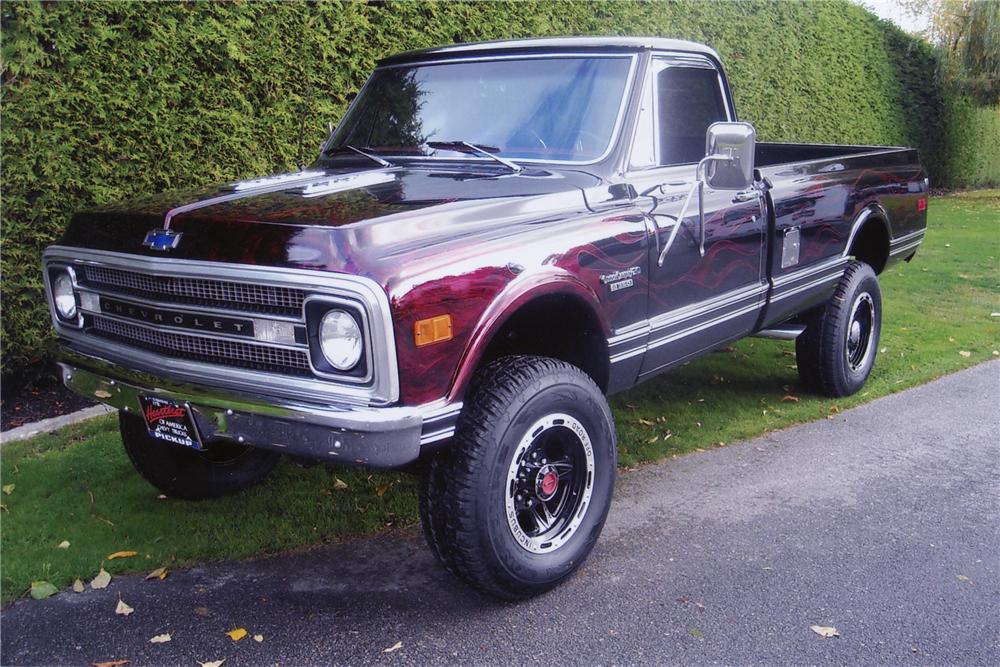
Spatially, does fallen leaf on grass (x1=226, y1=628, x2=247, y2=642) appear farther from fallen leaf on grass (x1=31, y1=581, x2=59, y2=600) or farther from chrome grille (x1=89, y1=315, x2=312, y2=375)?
chrome grille (x1=89, y1=315, x2=312, y2=375)

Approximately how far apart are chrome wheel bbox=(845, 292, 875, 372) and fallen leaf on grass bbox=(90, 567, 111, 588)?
4487 millimetres

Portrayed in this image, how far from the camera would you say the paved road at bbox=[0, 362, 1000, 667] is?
9.50 feet

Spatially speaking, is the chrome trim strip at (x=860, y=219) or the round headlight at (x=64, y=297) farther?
the chrome trim strip at (x=860, y=219)

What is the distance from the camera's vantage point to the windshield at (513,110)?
3754 mm

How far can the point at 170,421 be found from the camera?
295cm

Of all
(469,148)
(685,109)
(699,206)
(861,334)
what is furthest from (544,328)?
(861,334)

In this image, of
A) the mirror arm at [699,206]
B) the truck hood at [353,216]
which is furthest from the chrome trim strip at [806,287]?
the truck hood at [353,216]

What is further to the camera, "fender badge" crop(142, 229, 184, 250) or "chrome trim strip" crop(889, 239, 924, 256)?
"chrome trim strip" crop(889, 239, 924, 256)

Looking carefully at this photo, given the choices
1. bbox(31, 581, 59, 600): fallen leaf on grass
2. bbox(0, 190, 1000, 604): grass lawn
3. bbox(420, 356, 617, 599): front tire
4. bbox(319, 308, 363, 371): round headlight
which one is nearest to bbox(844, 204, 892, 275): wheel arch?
bbox(0, 190, 1000, 604): grass lawn

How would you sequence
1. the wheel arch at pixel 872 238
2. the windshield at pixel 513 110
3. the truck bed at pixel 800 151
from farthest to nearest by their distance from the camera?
1. the truck bed at pixel 800 151
2. the wheel arch at pixel 872 238
3. the windshield at pixel 513 110

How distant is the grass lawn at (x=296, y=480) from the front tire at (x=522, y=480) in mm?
915

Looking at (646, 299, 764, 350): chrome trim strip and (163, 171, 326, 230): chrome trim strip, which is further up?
(163, 171, 326, 230): chrome trim strip

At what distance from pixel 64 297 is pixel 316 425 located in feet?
5.02

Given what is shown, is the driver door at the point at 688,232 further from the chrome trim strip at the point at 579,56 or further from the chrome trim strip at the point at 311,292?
the chrome trim strip at the point at 311,292
